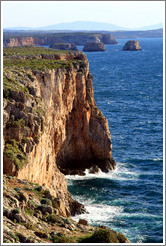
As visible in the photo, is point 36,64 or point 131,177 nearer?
point 36,64

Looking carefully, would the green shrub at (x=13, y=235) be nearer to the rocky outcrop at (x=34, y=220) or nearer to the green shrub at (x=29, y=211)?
the rocky outcrop at (x=34, y=220)

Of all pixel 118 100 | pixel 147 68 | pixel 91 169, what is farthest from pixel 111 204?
pixel 147 68

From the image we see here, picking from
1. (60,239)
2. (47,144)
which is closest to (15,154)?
(47,144)

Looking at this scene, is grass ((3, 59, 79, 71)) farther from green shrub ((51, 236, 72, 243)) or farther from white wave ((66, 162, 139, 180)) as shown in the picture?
green shrub ((51, 236, 72, 243))

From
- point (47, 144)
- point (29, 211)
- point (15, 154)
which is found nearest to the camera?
point (29, 211)

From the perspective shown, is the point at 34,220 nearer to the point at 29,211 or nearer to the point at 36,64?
the point at 29,211

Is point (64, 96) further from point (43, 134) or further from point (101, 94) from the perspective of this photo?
point (101, 94)

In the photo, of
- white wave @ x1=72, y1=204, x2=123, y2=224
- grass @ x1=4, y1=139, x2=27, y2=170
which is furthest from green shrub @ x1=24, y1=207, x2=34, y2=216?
white wave @ x1=72, y1=204, x2=123, y2=224
